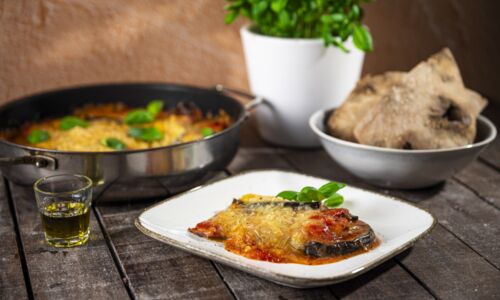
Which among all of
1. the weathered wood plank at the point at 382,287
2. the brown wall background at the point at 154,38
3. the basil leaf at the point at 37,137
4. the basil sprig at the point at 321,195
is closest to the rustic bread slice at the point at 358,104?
the basil sprig at the point at 321,195

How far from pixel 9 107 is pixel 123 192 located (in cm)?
47

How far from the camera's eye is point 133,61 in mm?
2223

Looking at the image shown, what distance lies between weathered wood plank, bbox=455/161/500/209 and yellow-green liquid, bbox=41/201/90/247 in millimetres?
988

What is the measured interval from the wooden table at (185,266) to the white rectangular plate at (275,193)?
5 cm

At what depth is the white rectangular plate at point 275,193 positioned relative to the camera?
119 cm

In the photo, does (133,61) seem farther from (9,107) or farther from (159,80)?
(9,107)

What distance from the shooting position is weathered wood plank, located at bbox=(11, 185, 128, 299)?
4.06ft

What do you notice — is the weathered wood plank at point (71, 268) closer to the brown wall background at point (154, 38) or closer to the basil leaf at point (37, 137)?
the basil leaf at point (37, 137)

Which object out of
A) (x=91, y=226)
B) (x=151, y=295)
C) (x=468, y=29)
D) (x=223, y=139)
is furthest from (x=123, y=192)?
(x=468, y=29)

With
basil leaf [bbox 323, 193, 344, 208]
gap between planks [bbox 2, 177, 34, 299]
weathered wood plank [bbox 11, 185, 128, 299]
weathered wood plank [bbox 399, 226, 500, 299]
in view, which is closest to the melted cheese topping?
gap between planks [bbox 2, 177, 34, 299]

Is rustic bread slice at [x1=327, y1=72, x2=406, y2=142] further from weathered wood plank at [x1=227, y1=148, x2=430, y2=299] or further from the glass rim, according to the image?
the glass rim

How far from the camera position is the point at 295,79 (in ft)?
6.46

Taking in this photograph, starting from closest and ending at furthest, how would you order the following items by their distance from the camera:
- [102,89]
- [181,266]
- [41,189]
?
[181,266] → [41,189] → [102,89]

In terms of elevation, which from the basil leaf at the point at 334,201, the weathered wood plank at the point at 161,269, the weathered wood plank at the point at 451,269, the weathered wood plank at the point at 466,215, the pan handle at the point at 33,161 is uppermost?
the pan handle at the point at 33,161
